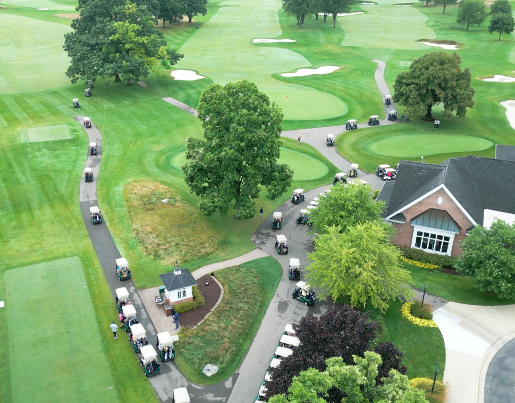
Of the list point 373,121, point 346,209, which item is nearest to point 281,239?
point 346,209

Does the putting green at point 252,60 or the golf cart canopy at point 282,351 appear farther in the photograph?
the putting green at point 252,60

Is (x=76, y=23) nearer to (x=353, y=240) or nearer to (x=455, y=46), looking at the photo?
(x=353, y=240)

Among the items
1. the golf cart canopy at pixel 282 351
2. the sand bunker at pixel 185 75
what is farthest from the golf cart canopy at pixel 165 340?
the sand bunker at pixel 185 75

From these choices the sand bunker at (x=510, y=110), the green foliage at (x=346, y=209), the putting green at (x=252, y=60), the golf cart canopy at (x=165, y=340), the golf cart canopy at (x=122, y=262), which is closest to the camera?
the golf cart canopy at (x=165, y=340)

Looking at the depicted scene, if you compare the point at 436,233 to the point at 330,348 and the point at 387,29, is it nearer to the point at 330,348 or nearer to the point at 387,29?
the point at 330,348

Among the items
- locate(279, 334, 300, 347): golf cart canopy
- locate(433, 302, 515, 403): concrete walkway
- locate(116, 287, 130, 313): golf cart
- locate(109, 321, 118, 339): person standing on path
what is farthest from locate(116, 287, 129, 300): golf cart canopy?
locate(433, 302, 515, 403): concrete walkway

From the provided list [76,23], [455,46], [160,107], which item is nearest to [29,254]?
[160,107]

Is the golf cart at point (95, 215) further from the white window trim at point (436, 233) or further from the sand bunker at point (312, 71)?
the sand bunker at point (312, 71)
